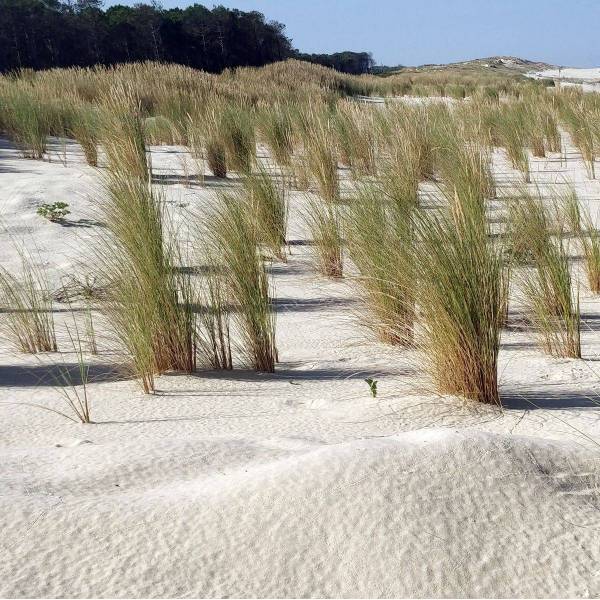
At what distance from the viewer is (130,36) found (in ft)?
75.9

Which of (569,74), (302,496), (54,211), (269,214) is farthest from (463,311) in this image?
(569,74)

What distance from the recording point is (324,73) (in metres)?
20.5

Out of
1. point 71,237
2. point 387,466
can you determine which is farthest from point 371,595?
point 71,237

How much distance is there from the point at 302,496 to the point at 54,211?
3947mm

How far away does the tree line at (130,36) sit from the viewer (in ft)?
67.5

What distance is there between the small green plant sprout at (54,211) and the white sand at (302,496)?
263cm

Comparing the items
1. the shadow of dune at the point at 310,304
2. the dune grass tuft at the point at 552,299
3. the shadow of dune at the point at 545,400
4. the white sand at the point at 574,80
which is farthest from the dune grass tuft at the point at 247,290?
the white sand at the point at 574,80

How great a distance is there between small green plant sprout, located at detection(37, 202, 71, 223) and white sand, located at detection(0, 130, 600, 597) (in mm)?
2631

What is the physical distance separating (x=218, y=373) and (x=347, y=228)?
1.43 m

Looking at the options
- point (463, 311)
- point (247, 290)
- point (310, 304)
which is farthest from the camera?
point (310, 304)

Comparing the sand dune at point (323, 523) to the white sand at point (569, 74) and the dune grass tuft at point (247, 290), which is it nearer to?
the dune grass tuft at point (247, 290)

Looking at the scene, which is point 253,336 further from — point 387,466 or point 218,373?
point 387,466

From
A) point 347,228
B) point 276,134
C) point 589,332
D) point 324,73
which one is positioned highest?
point 324,73

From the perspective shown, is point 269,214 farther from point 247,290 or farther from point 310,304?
point 247,290
